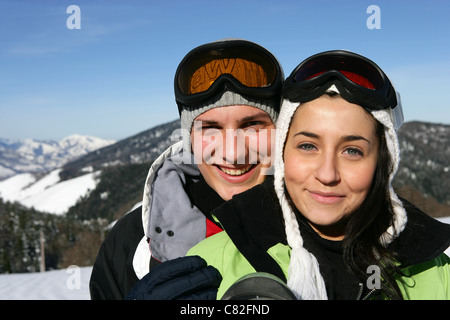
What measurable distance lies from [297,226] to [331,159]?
1.43 ft

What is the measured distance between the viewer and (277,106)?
2.86 m

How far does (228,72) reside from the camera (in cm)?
286

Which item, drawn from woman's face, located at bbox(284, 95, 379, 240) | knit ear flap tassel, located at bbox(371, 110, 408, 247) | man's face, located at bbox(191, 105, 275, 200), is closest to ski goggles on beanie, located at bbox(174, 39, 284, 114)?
man's face, located at bbox(191, 105, 275, 200)

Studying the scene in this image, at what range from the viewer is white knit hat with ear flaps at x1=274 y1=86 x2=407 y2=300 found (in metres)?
1.84

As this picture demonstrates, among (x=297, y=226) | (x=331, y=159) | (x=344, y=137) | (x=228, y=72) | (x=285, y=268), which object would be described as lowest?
(x=285, y=268)

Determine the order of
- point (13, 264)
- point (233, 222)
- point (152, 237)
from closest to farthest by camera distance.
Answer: point (233, 222)
point (152, 237)
point (13, 264)

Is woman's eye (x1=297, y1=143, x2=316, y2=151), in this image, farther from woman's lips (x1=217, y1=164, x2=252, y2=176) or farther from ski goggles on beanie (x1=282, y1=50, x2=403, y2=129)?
woman's lips (x1=217, y1=164, x2=252, y2=176)

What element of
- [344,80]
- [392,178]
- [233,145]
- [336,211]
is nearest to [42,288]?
[233,145]

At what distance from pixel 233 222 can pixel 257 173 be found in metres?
0.74

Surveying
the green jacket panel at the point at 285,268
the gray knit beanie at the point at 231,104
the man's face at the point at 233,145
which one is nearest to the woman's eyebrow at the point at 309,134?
the green jacket panel at the point at 285,268

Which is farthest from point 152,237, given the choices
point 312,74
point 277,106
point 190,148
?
point 312,74

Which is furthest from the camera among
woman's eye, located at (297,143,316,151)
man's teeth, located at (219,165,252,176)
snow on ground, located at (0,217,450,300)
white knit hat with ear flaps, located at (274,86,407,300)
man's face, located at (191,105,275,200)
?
snow on ground, located at (0,217,450,300)

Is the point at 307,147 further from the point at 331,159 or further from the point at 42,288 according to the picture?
the point at 42,288
